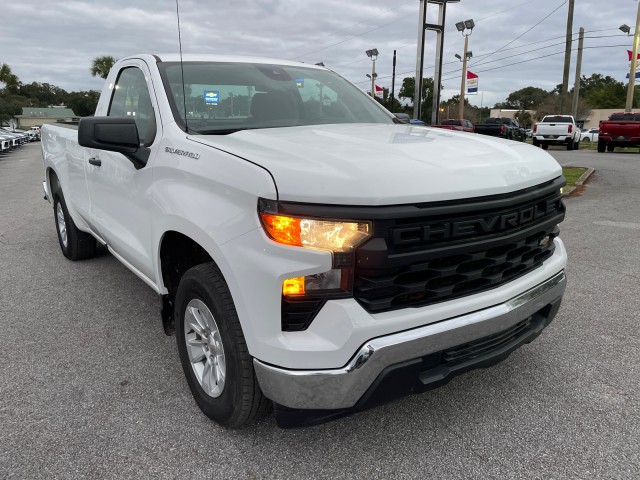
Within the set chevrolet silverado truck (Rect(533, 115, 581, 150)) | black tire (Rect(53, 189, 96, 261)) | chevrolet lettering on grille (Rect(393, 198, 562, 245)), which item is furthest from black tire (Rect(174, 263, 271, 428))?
chevrolet silverado truck (Rect(533, 115, 581, 150))

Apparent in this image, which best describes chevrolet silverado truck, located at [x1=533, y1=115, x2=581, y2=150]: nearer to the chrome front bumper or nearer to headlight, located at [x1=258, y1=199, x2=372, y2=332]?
the chrome front bumper

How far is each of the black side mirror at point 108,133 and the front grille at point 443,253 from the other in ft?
5.20

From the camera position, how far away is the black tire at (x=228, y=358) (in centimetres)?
218

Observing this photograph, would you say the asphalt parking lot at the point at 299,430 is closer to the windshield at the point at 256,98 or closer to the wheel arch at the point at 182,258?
the wheel arch at the point at 182,258

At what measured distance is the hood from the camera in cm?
192

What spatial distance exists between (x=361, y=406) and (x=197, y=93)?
2094 mm

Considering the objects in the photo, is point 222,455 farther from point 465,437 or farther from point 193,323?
point 465,437

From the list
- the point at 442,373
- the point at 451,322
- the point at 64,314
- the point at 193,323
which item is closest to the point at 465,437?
the point at 442,373

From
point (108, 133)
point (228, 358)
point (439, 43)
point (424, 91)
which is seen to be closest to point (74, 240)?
point (108, 133)

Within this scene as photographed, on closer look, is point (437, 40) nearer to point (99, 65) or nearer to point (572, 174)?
A: point (572, 174)

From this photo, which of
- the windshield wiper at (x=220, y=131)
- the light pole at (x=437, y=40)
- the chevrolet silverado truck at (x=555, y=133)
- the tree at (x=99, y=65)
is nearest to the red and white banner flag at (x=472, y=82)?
the chevrolet silverado truck at (x=555, y=133)

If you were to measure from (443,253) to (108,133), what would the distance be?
6.12 feet

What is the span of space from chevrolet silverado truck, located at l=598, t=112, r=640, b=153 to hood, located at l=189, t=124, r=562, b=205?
855 inches

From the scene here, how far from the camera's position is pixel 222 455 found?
7.72ft
